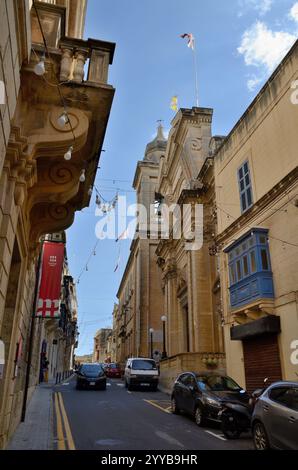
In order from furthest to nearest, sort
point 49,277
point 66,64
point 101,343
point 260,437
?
point 101,343, point 49,277, point 260,437, point 66,64

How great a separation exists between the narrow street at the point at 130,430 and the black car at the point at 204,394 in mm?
386

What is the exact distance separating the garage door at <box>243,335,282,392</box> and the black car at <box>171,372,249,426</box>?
212cm

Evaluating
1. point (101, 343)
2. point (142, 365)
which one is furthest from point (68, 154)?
point (101, 343)

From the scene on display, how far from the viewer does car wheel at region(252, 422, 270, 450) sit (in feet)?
25.1

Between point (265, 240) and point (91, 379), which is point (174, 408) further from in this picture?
point (91, 379)

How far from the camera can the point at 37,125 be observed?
6.41 meters

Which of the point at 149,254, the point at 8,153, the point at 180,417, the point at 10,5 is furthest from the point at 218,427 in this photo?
the point at 149,254

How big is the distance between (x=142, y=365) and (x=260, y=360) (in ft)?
38.0

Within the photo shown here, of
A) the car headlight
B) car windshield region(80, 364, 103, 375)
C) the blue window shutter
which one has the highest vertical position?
the blue window shutter

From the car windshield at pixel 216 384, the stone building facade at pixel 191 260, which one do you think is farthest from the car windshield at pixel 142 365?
the car windshield at pixel 216 384

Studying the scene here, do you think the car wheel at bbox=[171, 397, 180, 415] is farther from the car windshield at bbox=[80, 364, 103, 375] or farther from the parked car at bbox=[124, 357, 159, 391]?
the parked car at bbox=[124, 357, 159, 391]

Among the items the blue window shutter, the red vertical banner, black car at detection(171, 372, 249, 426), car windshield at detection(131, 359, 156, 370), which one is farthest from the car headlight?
car windshield at detection(131, 359, 156, 370)

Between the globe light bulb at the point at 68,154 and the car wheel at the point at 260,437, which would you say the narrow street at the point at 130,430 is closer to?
the car wheel at the point at 260,437

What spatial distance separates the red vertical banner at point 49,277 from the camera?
45.4ft
